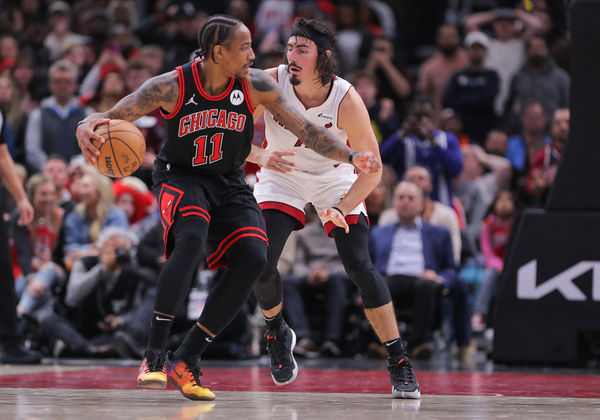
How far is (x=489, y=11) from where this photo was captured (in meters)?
15.0

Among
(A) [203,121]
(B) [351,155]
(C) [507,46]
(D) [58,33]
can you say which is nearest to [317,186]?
(B) [351,155]

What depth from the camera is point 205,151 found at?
518 centimetres

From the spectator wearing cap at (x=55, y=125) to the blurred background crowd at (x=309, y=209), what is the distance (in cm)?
2

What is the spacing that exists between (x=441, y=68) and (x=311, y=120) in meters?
8.11

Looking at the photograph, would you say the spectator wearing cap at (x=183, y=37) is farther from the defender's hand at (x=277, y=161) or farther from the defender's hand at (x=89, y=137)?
the defender's hand at (x=89, y=137)

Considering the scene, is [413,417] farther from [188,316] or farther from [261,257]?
[188,316]

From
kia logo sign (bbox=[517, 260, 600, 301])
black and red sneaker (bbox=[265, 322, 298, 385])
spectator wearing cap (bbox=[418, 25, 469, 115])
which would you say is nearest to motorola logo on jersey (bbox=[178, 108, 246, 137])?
black and red sneaker (bbox=[265, 322, 298, 385])

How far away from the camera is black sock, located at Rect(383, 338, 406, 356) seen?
5.70 metres

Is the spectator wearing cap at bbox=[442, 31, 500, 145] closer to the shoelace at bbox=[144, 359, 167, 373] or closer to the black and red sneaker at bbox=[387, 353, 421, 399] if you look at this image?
the black and red sneaker at bbox=[387, 353, 421, 399]

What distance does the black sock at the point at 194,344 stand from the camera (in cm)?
511

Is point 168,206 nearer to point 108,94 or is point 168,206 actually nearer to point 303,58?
point 303,58

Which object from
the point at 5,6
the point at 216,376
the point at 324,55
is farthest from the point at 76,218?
the point at 5,6

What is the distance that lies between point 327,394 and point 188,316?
3.96 metres

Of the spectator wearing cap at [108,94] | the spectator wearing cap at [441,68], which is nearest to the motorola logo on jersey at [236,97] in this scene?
the spectator wearing cap at [108,94]
